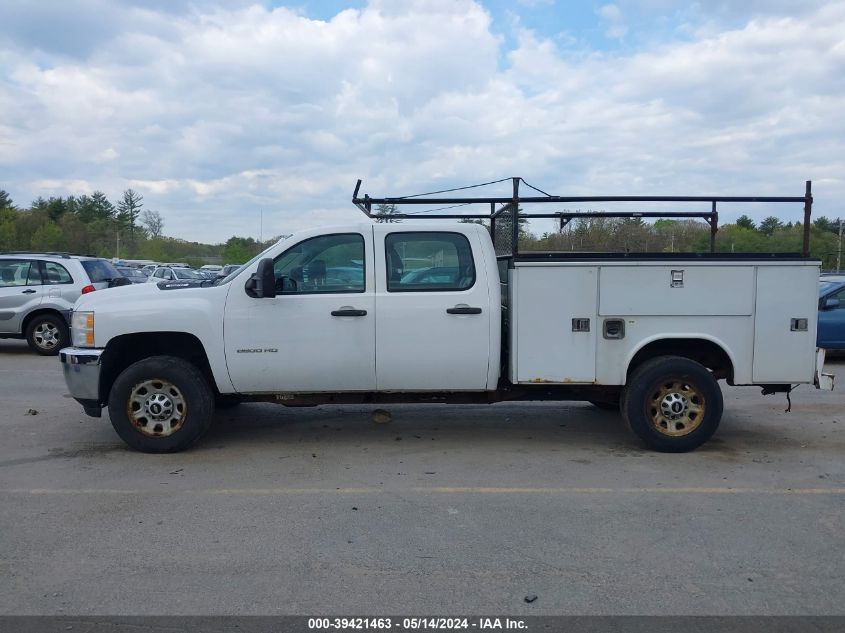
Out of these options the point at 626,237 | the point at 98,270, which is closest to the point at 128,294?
the point at 626,237

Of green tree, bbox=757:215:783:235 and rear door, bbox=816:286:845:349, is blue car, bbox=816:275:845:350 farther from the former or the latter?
green tree, bbox=757:215:783:235

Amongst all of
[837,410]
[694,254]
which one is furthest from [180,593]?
[837,410]

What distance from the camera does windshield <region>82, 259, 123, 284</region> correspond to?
13.8 meters

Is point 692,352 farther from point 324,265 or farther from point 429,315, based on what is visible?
point 324,265

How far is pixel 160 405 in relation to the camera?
646 centimetres

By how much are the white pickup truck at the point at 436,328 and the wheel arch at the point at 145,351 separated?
0.03 metres

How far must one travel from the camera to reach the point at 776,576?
163 inches

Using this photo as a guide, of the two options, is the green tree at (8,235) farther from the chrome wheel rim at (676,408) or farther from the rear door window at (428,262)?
the chrome wheel rim at (676,408)

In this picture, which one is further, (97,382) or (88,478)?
(97,382)

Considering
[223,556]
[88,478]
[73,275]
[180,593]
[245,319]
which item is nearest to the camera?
[180,593]

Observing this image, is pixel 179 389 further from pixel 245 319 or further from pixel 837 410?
pixel 837 410

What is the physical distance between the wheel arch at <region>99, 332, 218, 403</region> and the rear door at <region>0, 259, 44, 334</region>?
7.61 m

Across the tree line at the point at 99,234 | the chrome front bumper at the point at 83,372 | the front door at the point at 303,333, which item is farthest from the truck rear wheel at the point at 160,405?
the tree line at the point at 99,234
